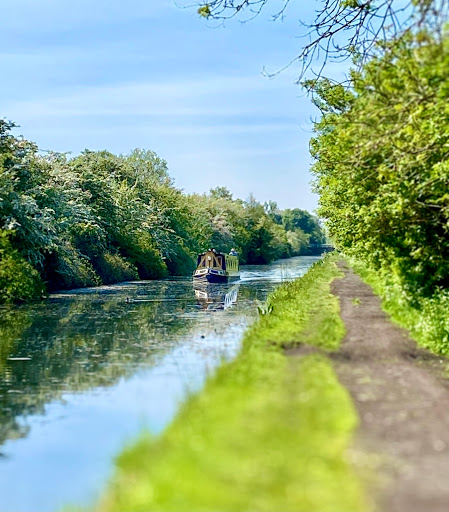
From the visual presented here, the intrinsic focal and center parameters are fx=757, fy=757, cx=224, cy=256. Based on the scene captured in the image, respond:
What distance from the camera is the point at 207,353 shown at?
18.4 metres

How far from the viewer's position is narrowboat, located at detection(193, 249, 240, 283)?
55.5 m

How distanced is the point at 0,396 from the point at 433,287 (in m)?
10.6

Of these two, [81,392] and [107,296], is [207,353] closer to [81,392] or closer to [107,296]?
[81,392]

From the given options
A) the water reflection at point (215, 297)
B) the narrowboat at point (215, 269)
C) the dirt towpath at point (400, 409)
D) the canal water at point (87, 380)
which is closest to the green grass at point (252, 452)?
the dirt towpath at point (400, 409)

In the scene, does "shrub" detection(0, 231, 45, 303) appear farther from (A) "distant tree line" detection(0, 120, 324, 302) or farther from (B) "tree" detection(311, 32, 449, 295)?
(B) "tree" detection(311, 32, 449, 295)

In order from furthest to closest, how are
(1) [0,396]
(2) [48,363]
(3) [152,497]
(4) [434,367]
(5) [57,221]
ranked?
(5) [57,221], (2) [48,363], (1) [0,396], (4) [434,367], (3) [152,497]

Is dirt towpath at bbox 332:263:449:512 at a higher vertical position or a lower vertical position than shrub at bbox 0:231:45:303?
lower

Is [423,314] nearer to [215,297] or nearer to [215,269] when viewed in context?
[215,297]

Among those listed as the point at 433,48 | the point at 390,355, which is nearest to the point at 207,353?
the point at 390,355

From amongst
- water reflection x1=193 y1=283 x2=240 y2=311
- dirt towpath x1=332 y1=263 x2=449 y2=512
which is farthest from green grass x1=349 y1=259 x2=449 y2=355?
water reflection x1=193 y1=283 x2=240 y2=311

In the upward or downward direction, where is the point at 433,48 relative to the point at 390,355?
upward

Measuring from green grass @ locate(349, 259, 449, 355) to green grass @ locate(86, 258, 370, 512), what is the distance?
3943mm

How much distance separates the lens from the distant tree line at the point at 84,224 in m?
36.8

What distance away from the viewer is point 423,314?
55.5 ft
